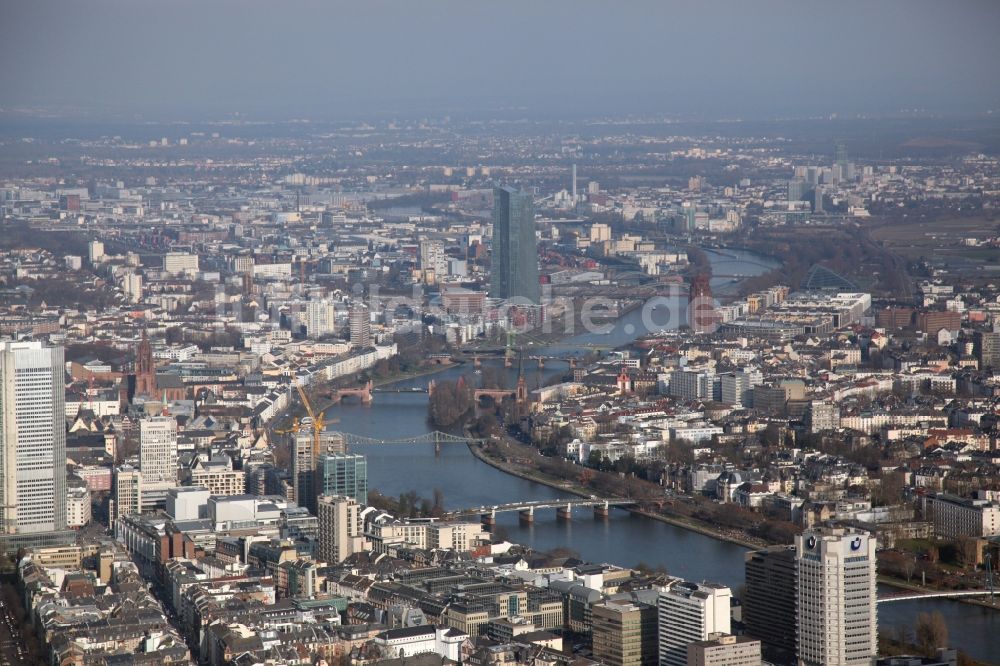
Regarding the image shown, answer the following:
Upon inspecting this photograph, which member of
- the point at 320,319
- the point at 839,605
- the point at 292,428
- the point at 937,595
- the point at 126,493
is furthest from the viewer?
the point at 320,319

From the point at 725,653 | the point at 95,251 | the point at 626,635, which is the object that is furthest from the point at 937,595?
the point at 95,251

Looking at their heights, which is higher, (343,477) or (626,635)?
(343,477)

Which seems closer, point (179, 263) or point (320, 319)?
point (320, 319)

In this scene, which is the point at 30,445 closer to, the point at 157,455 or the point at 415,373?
the point at 157,455

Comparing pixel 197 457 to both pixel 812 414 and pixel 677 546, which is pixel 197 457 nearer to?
pixel 677 546

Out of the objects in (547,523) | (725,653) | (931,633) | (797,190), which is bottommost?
(547,523)

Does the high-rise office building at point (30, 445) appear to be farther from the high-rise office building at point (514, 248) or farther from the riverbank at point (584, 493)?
the high-rise office building at point (514, 248)

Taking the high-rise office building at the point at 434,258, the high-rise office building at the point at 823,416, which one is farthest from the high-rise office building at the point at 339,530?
the high-rise office building at the point at 434,258

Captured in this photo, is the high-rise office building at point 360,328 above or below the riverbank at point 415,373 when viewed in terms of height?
above
